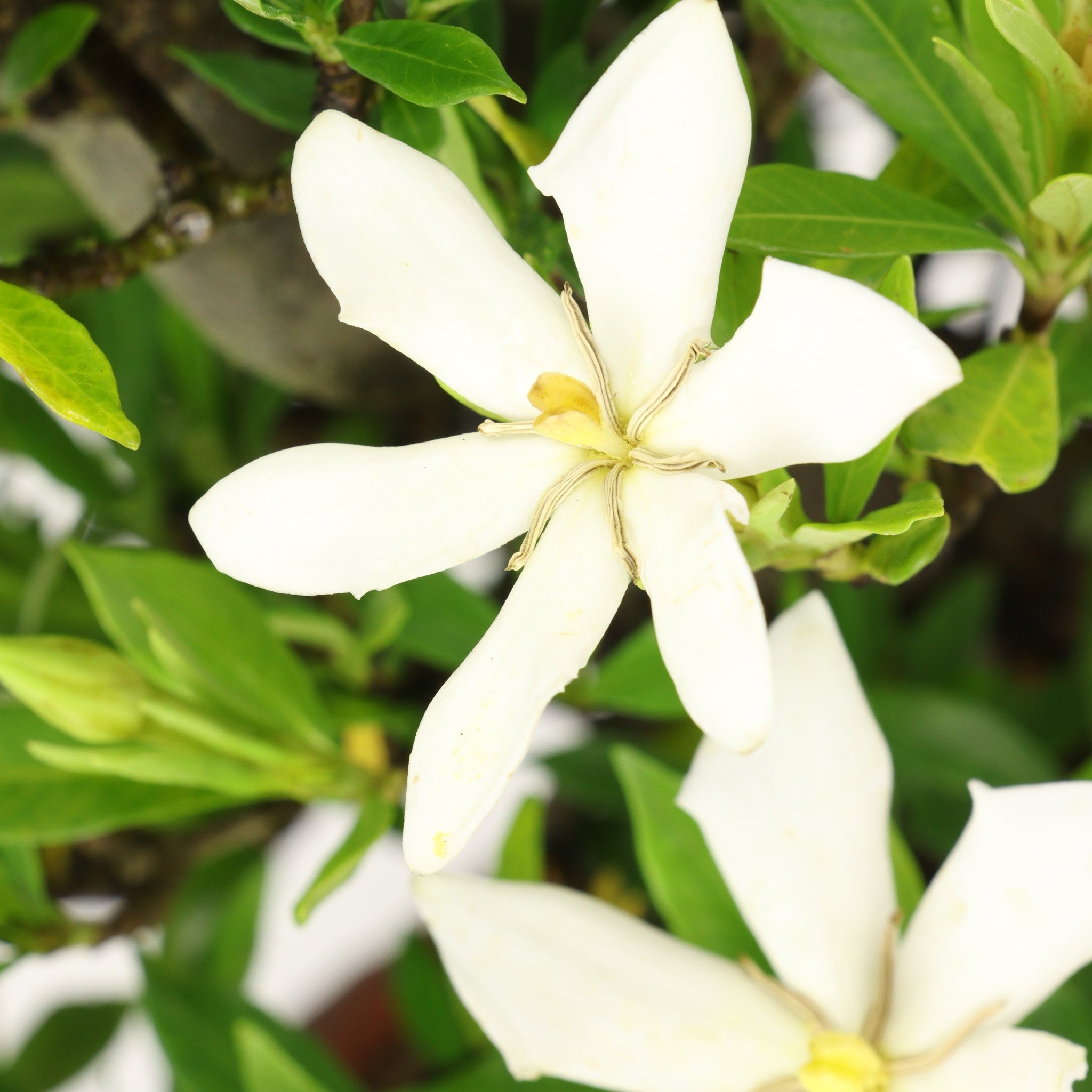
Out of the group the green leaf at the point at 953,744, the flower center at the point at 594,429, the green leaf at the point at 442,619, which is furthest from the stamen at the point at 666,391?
the green leaf at the point at 953,744

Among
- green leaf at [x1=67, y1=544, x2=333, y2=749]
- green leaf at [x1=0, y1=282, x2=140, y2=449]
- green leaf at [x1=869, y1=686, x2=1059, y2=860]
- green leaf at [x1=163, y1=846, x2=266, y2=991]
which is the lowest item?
green leaf at [x1=163, y1=846, x2=266, y2=991]

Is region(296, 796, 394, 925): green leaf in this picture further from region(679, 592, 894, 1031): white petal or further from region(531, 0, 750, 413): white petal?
region(531, 0, 750, 413): white petal

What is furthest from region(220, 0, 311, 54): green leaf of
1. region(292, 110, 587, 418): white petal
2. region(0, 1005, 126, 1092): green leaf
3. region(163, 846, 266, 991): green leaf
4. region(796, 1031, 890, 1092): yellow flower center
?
region(0, 1005, 126, 1092): green leaf

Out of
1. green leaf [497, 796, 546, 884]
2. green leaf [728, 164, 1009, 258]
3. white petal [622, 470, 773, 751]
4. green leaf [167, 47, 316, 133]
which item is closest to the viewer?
white petal [622, 470, 773, 751]

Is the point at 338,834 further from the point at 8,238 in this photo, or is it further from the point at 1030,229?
the point at 1030,229

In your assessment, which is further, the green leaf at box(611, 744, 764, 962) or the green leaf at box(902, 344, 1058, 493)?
the green leaf at box(611, 744, 764, 962)

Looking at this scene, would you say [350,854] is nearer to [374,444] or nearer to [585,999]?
[585,999]

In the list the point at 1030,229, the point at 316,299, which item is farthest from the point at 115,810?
the point at 1030,229
